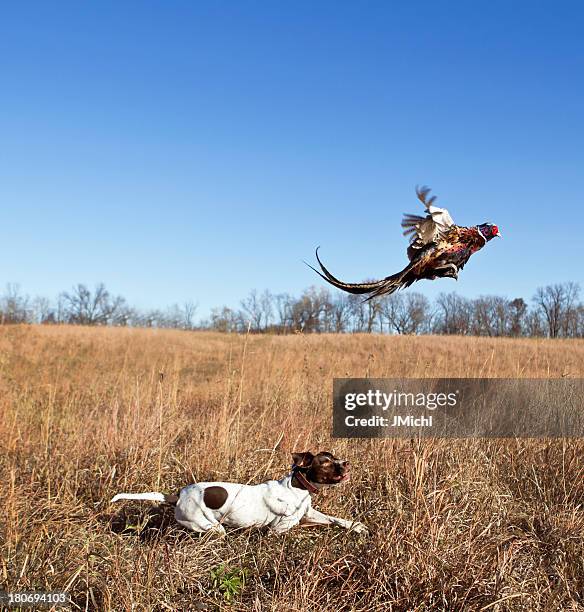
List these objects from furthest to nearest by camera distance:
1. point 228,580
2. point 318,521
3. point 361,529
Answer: point 361,529 < point 318,521 < point 228,580

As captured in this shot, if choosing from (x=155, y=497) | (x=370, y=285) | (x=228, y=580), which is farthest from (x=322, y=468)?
(x=370, y=285)

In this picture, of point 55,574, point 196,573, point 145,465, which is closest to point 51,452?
point 145,465

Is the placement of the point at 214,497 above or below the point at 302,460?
below

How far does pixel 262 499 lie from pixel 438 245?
1540 mm

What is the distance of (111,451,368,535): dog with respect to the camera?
248 centimetres

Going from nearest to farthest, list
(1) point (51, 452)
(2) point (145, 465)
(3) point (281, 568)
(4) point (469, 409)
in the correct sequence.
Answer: (3) point (281, 568) → (2) point (145, 465) → (1) point (51, 452) → (4) point (469, 409)

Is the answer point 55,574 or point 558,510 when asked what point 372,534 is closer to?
point 558,510

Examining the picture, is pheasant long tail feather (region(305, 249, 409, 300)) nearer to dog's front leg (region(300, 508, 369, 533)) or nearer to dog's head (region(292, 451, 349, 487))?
dog's head (region(292, 451, 349, 487))

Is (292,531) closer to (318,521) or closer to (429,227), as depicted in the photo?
(318,521)

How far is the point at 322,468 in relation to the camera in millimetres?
2467

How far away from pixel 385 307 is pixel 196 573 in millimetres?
2040

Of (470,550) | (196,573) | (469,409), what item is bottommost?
(196,573)

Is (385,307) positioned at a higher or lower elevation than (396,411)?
higher

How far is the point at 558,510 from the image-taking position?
10.3 feet
